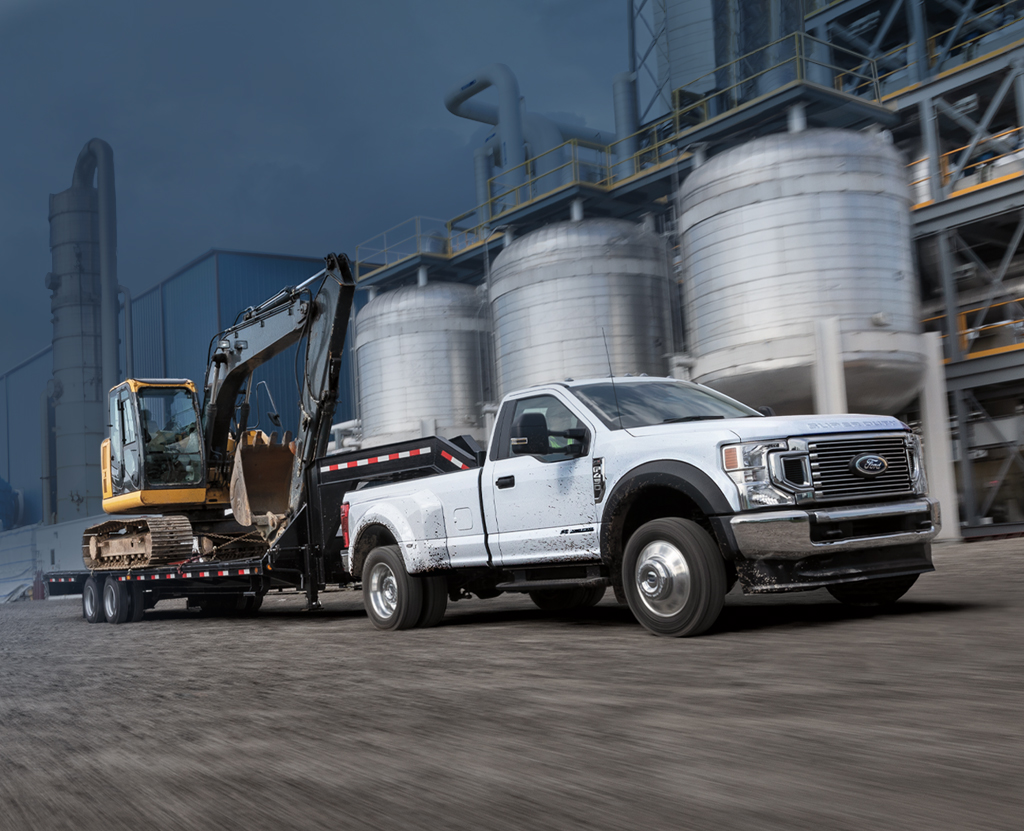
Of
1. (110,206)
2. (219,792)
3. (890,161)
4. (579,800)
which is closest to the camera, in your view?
(579,800)

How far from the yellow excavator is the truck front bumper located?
803 centimetres

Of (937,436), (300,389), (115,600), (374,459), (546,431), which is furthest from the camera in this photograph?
(937,436)

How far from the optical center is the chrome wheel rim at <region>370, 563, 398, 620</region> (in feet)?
33.6

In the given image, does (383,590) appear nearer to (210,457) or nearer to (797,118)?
(210,457)

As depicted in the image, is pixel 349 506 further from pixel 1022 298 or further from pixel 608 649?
pixel 1022 298

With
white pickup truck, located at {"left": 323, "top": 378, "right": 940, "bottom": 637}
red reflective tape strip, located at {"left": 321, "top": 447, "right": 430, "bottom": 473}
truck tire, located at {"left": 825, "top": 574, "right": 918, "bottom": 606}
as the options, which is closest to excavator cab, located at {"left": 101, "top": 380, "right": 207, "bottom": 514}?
red reflective tape strip, located at {"left": 321, "top": 447, "right": 430, "bottom": 473}

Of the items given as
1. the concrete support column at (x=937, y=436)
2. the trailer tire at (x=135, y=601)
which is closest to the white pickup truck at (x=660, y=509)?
the trailer tire at (x=135, y=601)

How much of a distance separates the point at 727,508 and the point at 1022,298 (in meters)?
20.6

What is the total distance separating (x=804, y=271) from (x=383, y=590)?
1449cm

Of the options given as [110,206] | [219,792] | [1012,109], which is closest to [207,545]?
[219,792]

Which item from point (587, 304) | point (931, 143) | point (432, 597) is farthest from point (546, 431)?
point (931, 143)

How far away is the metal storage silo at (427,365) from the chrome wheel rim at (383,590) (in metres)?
22.1

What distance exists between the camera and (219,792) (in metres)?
3.77

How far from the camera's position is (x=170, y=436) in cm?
1653
